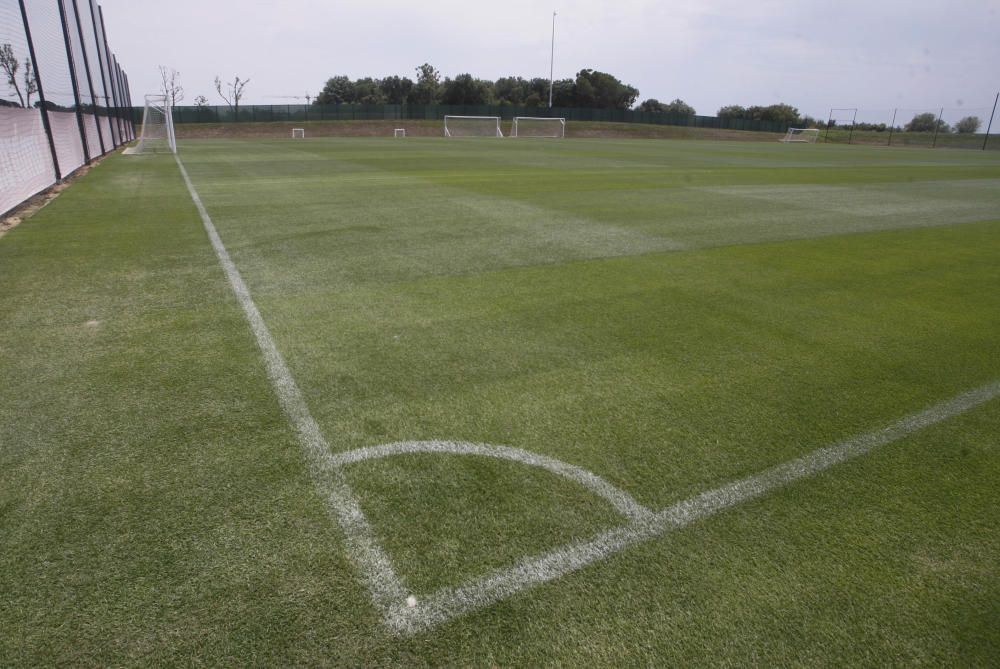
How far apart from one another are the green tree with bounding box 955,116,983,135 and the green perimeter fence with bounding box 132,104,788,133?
17.9 m

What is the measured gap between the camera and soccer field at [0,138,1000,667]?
6.54 ft

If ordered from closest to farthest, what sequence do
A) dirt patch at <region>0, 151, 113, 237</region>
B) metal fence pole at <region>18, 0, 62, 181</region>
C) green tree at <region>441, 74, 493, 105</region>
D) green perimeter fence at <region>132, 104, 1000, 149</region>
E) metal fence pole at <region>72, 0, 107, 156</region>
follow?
dirt patch at <region>0, 151, 113, 237</region> → metal fence pole at <region>18, 0, 62, 181</region> → metal fence pole at <region>72, 0, 107, 156</region> → green perimeter fence at <region>132, 104, 1000, 149</region> → green tree at <region>441, 74, 493, 105</region>

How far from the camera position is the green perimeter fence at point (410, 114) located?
51.3 meters

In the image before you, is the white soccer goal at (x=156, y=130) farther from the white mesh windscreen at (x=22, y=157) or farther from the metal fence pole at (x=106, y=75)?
the white mesh windscreen at (x=22, y=157)

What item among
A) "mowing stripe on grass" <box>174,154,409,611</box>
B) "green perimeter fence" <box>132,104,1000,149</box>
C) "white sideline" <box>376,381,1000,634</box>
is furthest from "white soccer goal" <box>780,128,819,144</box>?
"mowing stripe on grass" <box>174,154,409,611</box>

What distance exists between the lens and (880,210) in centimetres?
1163

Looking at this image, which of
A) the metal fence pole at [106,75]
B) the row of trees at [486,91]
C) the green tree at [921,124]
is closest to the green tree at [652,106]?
the row of trees at [486,91]

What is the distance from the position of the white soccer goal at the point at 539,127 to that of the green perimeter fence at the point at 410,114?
8.62 meters

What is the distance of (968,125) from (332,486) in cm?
7627

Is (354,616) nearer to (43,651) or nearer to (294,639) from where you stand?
(294,639)

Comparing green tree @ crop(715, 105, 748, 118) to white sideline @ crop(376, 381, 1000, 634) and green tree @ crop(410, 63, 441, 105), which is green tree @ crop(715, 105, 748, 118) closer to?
green tree @ crop(410, 63, 441, 105)

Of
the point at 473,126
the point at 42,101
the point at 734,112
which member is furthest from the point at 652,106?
the point at 42,101

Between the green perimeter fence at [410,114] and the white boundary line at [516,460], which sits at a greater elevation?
the green perimeter fence at [410,114]

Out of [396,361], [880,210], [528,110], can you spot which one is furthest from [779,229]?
[528,110]
